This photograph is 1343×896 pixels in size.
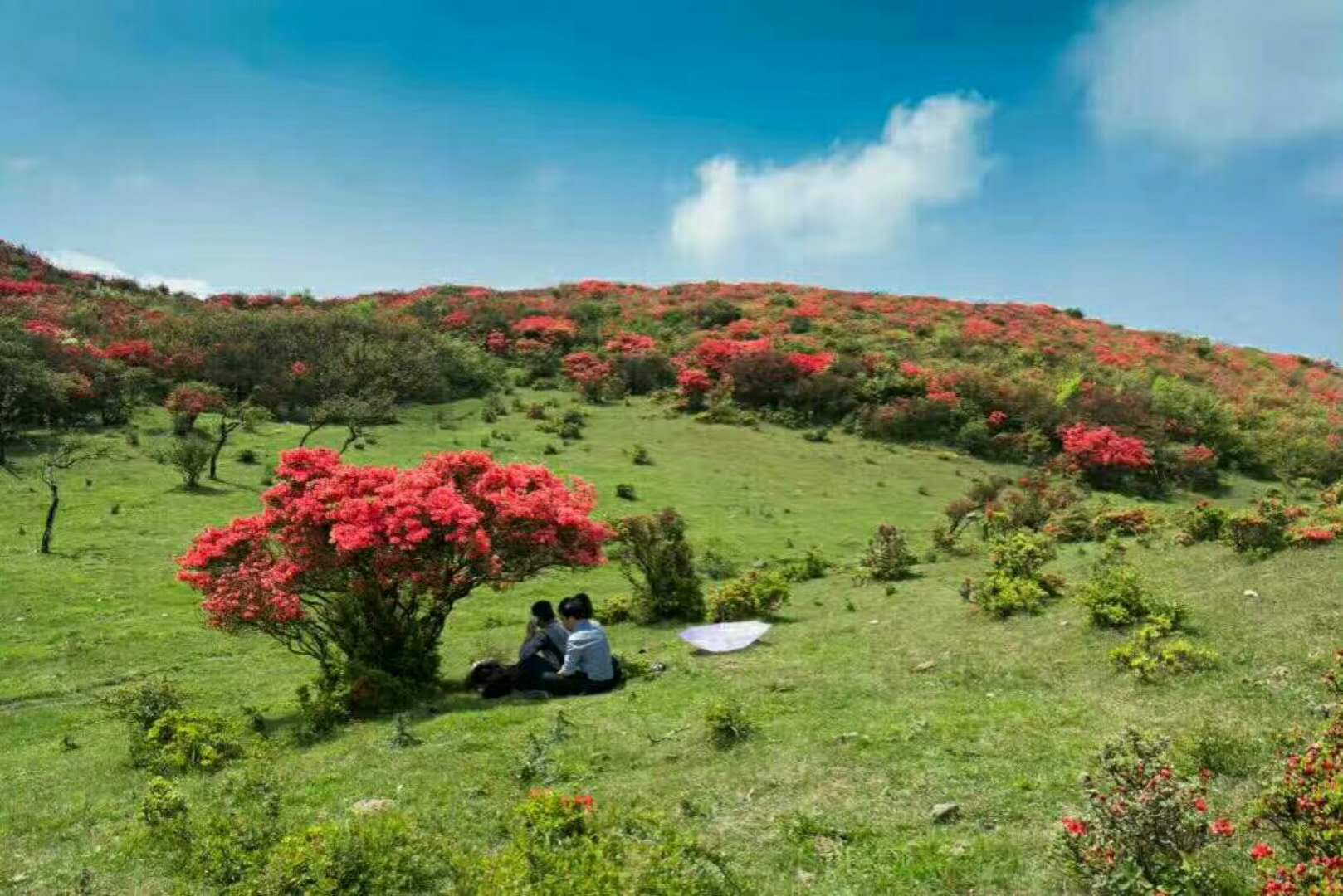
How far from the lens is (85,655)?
19250mm

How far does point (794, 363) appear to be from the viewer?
5512 centimetres

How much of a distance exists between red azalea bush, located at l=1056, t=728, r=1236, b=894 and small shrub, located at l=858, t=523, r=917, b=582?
1690 cm

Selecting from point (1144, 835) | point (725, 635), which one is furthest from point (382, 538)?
point (1144, 835)

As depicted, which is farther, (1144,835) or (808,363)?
(808,363)

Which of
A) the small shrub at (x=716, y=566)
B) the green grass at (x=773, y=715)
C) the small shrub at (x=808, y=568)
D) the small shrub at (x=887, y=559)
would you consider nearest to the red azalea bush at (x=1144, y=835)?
→ the green grass at (x=773, y=715)

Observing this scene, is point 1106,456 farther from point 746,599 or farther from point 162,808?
point 162,808

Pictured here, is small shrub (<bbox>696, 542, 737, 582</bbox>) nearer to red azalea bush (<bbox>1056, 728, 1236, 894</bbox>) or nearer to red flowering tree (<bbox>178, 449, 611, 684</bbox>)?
red flowering tree (<bbox>178, 449, 611, 684</bbox>)

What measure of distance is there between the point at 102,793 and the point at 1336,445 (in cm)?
5829

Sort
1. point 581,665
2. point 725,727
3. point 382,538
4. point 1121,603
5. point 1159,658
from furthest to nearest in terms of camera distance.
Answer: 1. point 581,665
2. point 382,538
3. point 1121,603
4. point 1159,658
5. point 725,727

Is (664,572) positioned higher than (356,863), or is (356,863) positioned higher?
(664,572)

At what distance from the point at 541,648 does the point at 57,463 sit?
26.5 meters

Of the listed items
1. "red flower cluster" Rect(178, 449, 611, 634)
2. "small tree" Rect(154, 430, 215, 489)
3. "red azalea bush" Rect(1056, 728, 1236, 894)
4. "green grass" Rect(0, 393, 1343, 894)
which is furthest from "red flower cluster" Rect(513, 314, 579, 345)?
"red azalea bush" Rect(1056, 728, 1236, 894)

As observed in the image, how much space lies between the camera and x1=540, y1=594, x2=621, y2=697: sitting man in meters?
14.7

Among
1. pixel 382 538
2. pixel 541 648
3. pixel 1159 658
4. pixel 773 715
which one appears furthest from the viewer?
pixel 541 648
